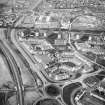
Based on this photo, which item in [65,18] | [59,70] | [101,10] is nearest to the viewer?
[59,70]

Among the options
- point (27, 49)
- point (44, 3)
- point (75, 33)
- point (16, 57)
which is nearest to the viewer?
point (16, 57)

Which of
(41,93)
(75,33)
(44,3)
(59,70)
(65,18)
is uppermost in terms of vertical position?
(44,3)

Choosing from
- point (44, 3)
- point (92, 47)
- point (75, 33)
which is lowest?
point (92, 47)

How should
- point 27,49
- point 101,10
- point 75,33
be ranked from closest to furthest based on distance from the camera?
1. point 27,49
2. point 75,33
3. point 101,10

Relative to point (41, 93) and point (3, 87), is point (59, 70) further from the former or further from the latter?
point (3, 87)

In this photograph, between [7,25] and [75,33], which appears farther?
[7,25]

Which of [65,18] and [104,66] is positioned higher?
[65,18]

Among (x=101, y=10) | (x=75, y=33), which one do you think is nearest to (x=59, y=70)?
(x=75, y=33)

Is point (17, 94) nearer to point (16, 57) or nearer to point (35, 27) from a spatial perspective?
point (16, 57)

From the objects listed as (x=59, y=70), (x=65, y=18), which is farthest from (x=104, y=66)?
(x=65, y=18)
